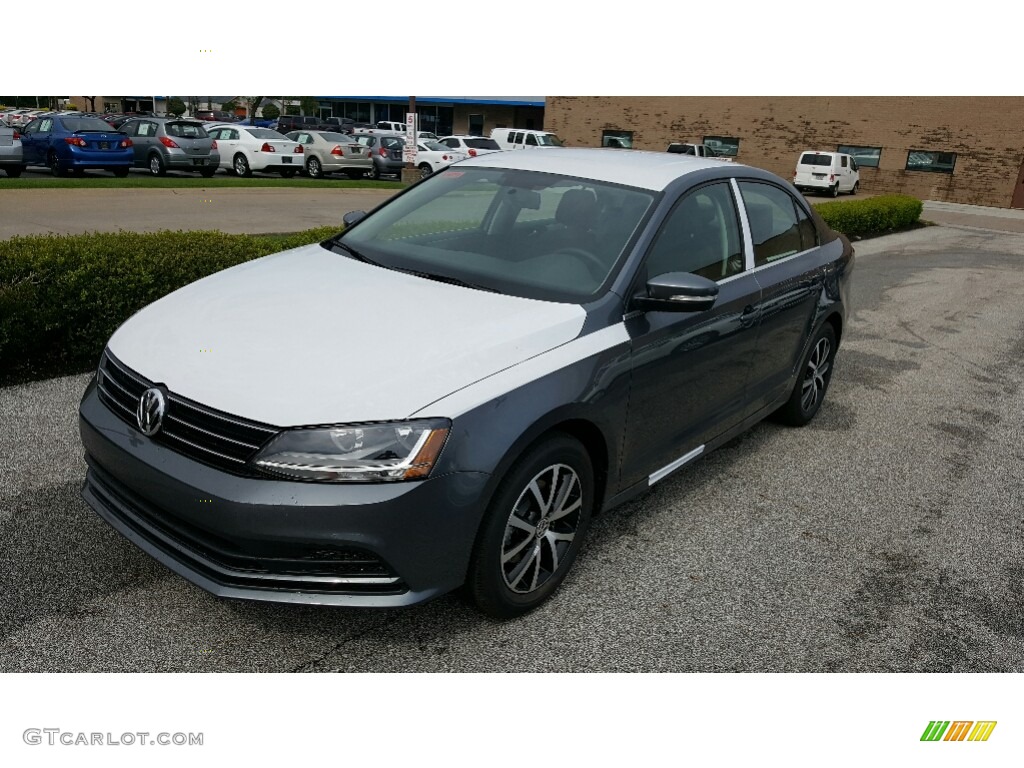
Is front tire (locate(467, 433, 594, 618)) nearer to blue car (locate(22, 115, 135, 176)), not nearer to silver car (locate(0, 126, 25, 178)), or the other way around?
silver car (locate(0, 126, 25, 178))

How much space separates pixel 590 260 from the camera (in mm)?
3820

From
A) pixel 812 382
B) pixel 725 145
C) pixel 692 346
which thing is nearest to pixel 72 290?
pixel 692 346

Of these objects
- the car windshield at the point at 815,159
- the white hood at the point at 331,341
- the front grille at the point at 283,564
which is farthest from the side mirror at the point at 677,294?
the car windshield at the point at 815,159

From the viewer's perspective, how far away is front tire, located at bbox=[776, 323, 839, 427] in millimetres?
5605

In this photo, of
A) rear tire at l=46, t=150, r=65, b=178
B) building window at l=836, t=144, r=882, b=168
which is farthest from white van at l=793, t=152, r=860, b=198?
rear tire at l=46, t=150, r=65, b=178

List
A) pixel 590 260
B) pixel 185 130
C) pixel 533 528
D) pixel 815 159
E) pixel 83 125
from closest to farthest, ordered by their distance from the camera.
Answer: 1. pixel 533 528
2. pixel 590 260
3. pixel 83 125
4. pixel 185 130
5. pixel 815 159

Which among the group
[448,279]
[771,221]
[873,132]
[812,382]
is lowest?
[812,382]

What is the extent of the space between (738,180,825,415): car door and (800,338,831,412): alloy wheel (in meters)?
0.43

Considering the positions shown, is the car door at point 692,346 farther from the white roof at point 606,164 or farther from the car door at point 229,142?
the car door at point 229,142

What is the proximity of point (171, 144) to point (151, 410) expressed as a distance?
22.4m

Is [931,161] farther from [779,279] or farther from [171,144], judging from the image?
[779,279]

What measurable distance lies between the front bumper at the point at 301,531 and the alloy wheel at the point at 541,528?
0.94 feet
